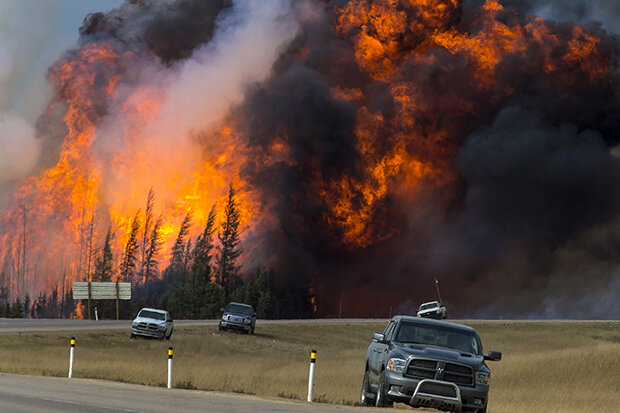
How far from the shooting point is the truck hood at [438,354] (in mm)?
21625

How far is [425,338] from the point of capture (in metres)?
23.0

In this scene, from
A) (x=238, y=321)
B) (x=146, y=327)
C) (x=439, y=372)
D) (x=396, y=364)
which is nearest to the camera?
(x=439, y=372)

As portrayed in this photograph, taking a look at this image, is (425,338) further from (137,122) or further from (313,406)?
(137,122)

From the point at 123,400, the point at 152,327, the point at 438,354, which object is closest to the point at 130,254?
the point at 152,327

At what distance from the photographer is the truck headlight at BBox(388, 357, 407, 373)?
21531 mm

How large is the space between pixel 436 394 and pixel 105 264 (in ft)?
325

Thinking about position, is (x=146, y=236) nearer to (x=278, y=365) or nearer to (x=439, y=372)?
(x=278, y=365)

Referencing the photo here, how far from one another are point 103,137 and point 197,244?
17.3 metres

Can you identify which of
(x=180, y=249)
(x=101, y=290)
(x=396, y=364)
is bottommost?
(x=396, y=364)

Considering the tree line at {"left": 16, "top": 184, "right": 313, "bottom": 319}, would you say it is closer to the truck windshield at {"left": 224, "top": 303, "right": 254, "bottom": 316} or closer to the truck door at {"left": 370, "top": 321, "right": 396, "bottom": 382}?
the truck windshield at {"left": 224, "top": 303, "right": 254, "bottom": 316}

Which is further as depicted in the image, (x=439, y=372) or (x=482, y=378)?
(x=482, y=378)

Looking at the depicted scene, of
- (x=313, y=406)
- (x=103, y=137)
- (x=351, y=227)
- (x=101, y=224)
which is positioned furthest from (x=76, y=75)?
(x=313, y=406)

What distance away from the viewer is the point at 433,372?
21.5 meters

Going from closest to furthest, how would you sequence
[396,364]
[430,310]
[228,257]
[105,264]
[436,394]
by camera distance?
[436,394], [396,364], [430,310], [105,264], [228,257]
